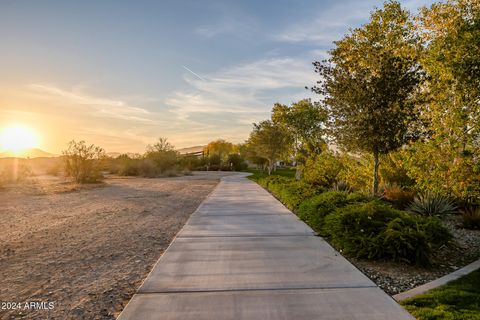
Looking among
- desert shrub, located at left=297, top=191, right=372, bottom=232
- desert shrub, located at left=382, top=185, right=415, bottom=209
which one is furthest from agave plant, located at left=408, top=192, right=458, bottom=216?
desert shrub, located at left=297, top=191, right=372, bottom=232

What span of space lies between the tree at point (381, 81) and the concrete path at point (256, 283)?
5.42 metres

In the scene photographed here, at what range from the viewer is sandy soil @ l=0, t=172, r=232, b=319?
157 inches

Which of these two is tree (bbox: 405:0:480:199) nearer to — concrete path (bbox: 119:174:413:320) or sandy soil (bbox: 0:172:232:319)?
concrete path (bbox: 119:174:413:320)

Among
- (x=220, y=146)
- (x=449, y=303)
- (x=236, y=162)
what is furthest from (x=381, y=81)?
(x=220, y=146)

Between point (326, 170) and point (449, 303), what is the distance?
43.3 ft

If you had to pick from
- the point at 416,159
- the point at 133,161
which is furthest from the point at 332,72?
the point at 133,161

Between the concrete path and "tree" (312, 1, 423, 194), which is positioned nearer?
the concrete path

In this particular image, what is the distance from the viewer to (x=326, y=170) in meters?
16.9

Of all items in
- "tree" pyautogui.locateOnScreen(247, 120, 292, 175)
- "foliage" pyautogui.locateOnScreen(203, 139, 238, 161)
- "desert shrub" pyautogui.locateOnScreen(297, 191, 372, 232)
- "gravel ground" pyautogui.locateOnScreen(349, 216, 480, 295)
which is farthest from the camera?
"foliage" pyautogui.locateOnScreen(203, 139, 238, 161)

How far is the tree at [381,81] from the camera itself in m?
10.4

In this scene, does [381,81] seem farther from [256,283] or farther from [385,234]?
[256,283]

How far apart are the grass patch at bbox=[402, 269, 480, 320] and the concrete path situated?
25cm

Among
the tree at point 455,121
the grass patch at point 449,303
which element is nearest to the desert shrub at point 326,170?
the tree at point 455,121

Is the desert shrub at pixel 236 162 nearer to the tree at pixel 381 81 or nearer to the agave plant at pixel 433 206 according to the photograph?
the tree at pixel 381 81
